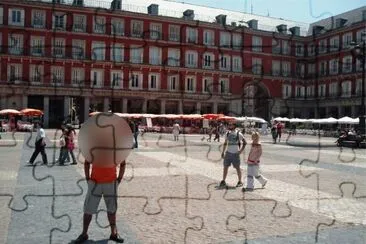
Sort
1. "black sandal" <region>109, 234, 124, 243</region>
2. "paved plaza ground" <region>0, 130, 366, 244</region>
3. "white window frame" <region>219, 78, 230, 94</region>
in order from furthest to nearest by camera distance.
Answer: "paved plaza ground" <region>0, 130, 366, 244</region>, "white window frame" <region>219, 78, 230, 94</region>, "black sandal" <region>109, 234, 124, 243</region>

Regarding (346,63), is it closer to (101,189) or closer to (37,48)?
(101,189)

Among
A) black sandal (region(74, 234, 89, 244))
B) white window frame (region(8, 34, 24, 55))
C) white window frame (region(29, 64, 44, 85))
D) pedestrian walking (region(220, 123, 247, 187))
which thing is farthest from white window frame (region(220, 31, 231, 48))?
white window frame (region(8, 34, 24, 55))

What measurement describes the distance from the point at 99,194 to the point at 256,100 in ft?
10.5

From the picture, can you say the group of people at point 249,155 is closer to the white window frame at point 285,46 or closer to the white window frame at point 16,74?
the white window frame at point 285,46

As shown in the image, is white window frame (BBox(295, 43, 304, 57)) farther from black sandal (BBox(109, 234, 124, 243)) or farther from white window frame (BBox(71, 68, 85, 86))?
black sandal (BBox(109, 234, 124, 243))

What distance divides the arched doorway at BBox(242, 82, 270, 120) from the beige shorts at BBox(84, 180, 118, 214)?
273 centimetres

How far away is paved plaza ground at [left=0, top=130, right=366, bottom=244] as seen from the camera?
940cm

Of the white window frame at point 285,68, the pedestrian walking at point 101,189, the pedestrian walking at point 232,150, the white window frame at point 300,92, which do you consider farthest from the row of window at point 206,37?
the pedestrian walking at point 232,150

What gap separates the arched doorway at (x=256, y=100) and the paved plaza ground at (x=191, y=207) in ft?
7.79

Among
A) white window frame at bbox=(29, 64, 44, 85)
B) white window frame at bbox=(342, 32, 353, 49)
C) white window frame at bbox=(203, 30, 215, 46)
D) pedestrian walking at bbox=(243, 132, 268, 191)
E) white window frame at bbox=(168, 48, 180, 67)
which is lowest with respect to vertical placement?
pedestrian walking at bbox=(243, 132, 268, 191)

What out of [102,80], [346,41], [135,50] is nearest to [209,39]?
[135,50]

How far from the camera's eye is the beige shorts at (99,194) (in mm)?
8547

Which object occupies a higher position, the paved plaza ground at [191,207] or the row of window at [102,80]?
the row of window at [102,80]

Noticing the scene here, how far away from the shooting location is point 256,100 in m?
8.55
